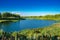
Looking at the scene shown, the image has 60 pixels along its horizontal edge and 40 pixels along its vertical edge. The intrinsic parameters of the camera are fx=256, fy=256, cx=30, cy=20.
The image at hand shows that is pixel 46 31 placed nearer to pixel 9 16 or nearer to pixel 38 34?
pixel 38 34

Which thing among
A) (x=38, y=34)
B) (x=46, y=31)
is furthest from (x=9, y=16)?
(x=46, y=31)

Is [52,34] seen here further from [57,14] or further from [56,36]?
[57,14]

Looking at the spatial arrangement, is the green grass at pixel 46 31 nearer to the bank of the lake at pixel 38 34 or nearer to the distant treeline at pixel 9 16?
the bank of the lake at pixel 38 34

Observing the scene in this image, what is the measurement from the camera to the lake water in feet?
15.1

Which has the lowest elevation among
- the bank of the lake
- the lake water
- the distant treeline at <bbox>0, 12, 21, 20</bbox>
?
the bank of the lake

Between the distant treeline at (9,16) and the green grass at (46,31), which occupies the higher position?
the distant treeline at (9,16)

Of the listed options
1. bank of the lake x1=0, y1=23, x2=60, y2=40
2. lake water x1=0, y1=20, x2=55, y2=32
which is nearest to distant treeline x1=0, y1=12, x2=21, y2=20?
lake water x1=0, y1=20, x2=55, y2=32

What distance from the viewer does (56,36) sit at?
4609 millimetres

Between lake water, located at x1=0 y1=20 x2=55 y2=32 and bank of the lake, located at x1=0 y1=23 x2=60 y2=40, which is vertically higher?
lake water, located at x1=0 y1=20 x2=55 y2=32

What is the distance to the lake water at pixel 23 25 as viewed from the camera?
4.59m

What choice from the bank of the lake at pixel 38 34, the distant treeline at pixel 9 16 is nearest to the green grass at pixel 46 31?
the bank of the lake at pixel 38 34

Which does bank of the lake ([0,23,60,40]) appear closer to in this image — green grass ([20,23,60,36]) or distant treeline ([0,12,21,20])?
green grass ([20,23,60,36])

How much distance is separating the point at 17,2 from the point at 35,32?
2.09ft

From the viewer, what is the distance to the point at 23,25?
15.2ft
